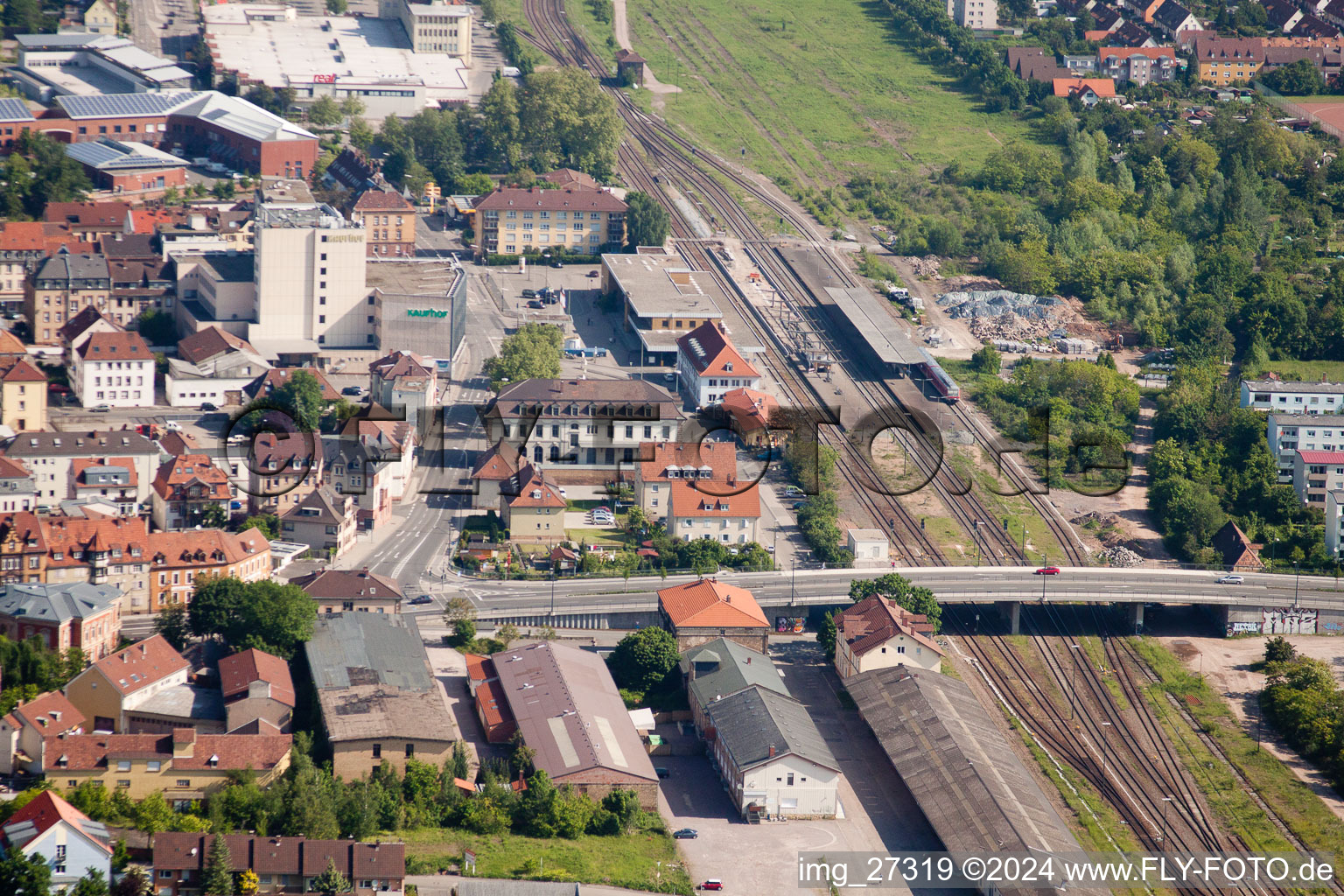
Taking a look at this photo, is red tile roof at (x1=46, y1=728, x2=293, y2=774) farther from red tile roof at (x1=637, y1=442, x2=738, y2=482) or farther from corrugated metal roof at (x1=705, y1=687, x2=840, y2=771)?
red tile roof at (x1=637, y1=442, x2=738, y2=482)

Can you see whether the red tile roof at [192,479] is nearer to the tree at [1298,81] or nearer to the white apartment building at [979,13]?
the white apartment building at [979,13]

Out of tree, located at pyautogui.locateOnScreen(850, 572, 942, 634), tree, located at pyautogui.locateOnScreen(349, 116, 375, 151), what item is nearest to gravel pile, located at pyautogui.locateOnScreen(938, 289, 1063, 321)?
tree, located at pyautogui.locateOnScreen(349, 116, 375, 151)

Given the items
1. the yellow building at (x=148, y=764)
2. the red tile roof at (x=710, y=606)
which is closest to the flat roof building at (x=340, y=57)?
the red tile roof at (x=710, y=606)

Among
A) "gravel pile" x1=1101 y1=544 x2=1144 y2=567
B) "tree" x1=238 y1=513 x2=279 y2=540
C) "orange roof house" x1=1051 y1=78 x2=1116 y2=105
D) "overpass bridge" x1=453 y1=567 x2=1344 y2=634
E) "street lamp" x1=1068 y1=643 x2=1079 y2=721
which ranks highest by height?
"orange roof house" x1=1051 y1=78 x2=1116 y2=105

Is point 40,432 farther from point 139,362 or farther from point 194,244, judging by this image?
point 194,244

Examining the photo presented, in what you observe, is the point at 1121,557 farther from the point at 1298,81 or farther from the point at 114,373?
the point at 1298,81

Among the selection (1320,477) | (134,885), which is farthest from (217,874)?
(1320,477)

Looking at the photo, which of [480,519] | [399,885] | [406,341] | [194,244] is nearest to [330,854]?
[399,885]
